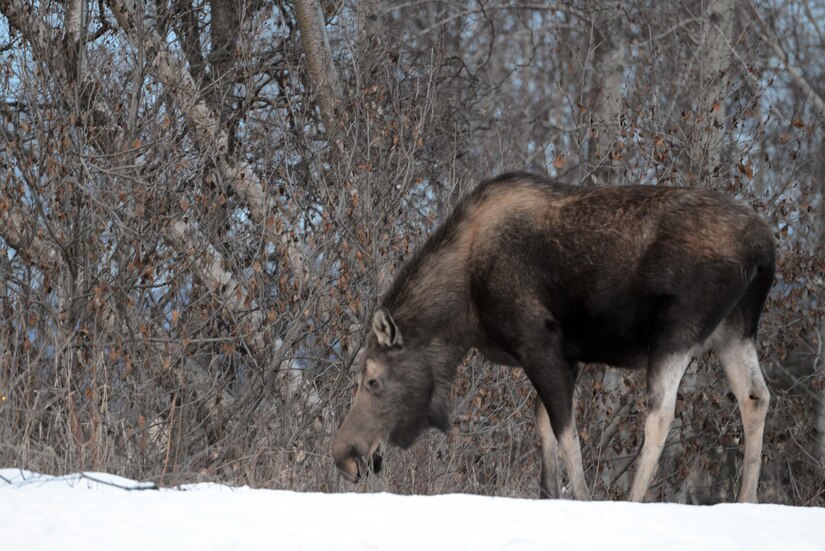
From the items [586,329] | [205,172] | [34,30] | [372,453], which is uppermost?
[34,30]

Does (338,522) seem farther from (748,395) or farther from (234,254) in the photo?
(234,254)

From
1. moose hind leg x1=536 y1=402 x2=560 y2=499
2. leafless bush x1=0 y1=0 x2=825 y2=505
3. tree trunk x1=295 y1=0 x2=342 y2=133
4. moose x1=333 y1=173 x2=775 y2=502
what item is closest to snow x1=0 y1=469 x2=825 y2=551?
leafless bush x1=0 y1=0 x2=825 y2=505

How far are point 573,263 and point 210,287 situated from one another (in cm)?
313

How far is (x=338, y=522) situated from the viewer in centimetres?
451

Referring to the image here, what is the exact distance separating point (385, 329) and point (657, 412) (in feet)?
6.23

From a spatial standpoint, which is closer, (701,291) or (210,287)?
(701,291)

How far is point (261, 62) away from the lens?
12914 millimetres

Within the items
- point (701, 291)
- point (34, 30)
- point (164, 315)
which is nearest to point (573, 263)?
point (701, 291)

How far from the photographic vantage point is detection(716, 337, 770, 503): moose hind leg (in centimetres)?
739

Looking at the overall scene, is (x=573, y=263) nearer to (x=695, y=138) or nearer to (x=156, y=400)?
(x=156, y=400)

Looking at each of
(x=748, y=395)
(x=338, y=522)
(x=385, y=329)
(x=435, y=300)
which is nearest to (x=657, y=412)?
(x=748, y=395)

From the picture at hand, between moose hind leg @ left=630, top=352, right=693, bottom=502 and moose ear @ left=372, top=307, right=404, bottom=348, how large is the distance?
5.76 feet

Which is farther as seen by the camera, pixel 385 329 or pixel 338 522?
pixel 385 329

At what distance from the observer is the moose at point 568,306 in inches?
284
